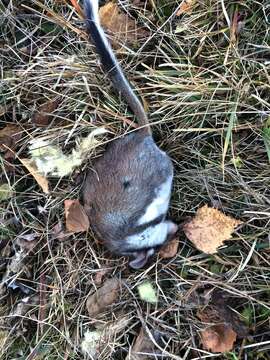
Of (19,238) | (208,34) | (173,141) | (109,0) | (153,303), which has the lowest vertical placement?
(153,303)

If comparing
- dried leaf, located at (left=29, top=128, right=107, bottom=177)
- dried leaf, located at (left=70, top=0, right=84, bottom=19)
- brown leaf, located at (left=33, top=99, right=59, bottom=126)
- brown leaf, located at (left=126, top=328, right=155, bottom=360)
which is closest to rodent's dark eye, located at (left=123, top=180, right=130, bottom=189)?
dried leaf, located at (left=29, top=128, right=107, bottom=177)

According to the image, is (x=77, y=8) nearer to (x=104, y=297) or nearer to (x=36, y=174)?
(x=36, y=174)

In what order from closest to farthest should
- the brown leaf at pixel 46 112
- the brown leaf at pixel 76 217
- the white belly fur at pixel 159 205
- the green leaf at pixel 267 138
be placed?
the white belly fur at pixel 159 205, the green leaf at pixel 267 138, the brown leaf at pixel 76 217, the brown leaf at pixel 46 112

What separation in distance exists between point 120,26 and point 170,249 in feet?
3.59

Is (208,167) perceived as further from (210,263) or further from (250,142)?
(210,263)

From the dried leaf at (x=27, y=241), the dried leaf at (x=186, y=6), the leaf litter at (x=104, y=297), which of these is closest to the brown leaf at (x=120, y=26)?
the dried leaf at (x=186, y=6)

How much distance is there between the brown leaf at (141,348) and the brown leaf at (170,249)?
1.24ft

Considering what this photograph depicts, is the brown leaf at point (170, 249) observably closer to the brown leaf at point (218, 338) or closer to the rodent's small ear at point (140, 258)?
the rodent's small ear at point (140, 258)

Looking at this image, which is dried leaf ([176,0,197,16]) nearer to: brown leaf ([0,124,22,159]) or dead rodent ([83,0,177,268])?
dead rodent ([83,0,177,268])

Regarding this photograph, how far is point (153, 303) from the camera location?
9.19 ft

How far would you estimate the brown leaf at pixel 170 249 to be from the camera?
2801 millimetres

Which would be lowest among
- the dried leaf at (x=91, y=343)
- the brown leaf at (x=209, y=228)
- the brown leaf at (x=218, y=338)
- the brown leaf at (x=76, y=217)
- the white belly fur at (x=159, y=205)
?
the brown leaf at (x=218, y=338)

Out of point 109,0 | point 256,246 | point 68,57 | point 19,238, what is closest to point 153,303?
point 256,246

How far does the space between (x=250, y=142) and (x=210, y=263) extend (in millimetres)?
594
